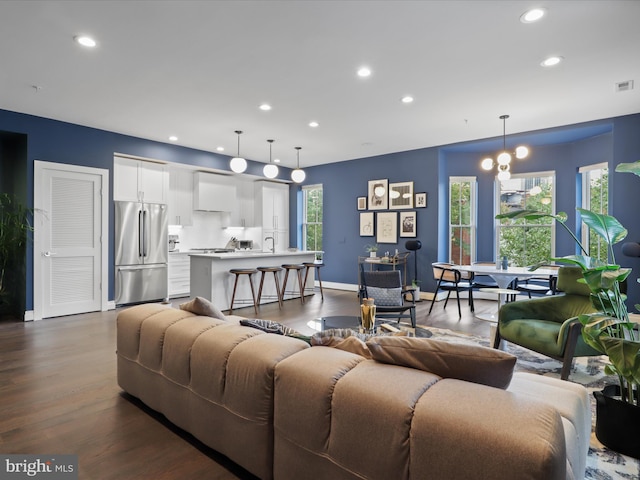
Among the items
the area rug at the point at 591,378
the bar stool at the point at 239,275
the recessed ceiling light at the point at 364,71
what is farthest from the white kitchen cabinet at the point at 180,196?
the area rug at the point at 591,378

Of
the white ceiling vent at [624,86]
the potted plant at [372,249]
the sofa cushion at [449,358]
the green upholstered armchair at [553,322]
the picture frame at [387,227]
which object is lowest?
the green upholstered armchair at [553,322]

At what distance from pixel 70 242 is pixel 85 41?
11.5ft

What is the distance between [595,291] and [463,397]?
1.52 metres

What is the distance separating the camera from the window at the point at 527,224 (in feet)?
22.3

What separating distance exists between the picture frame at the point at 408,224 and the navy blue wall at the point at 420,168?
A: 10 cm

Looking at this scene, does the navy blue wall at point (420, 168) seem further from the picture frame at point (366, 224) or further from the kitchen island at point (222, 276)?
the kitchen island at point (222, 276)

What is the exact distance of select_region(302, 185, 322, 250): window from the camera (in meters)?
9.34

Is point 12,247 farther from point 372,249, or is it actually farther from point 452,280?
point 452,280

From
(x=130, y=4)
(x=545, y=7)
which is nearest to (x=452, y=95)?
(x=545, y=7)

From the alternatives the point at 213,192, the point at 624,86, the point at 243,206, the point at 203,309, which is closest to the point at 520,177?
the point at 624,86

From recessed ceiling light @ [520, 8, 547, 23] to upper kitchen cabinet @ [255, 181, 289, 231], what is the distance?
6732 mm

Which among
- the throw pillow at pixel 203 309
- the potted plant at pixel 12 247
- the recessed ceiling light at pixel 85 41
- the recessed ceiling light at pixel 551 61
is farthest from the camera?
the potted plant at pixel 12 247

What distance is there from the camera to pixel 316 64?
3684mm

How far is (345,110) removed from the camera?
505 centimetres
